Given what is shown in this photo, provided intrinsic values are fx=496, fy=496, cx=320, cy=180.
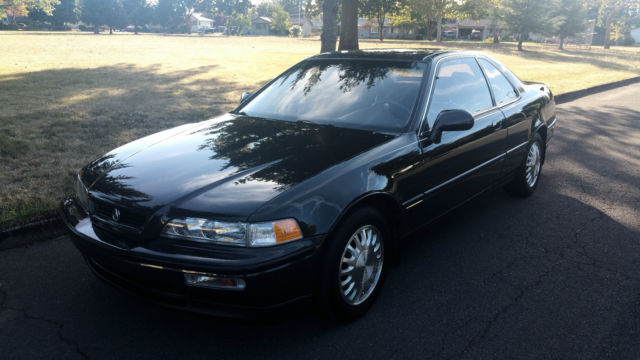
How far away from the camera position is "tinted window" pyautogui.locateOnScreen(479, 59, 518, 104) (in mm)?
4539

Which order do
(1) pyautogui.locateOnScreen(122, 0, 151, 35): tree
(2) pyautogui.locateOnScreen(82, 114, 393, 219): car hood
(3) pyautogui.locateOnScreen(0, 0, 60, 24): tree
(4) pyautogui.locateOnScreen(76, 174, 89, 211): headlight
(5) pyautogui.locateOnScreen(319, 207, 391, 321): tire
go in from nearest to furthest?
(2) pyautogui.locateOnScreen(82, 114, 393, 219): car hood
(5) pyautogui.locateOnScreen(319, 207, 391, 321): tire
(4) pyautogui.locateOnScreen(76, 174, 89, 211): headlight
(3) pyautogui.locateOnScreen(0, 0, 60, 24): tree
(1) pyautogui.locateOnScreen(122, 0, 151, 35): tree

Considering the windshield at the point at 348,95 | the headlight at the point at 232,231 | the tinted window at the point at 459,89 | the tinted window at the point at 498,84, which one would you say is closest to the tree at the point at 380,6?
the tinted window at the point at 498,84

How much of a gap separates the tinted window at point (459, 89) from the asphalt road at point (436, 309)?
3.64 ft

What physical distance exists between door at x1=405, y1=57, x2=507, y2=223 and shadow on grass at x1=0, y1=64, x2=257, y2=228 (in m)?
3.20

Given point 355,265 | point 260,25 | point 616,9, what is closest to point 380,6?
→ point 616,9

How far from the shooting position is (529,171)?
5.19 meters

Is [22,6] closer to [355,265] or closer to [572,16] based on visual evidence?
[572,16]

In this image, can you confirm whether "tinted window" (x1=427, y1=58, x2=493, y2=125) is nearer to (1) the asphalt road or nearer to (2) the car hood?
(2) the car hood

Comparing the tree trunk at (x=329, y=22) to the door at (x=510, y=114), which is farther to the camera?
the tree trunk at (x=329, y=22)

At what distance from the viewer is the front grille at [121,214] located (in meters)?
2.57

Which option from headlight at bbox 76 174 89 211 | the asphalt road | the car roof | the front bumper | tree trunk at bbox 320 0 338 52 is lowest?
the asphalt road

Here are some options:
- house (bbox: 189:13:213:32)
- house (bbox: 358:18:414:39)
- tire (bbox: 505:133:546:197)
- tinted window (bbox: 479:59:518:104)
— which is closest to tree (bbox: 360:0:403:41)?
house (bbox: 358:18:414:39)

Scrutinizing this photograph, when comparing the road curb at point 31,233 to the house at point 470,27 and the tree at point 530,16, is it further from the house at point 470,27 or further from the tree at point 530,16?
the house at point 470,27

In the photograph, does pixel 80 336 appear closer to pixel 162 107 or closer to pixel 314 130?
pixel 314 130
